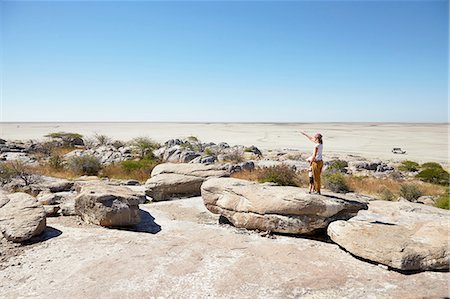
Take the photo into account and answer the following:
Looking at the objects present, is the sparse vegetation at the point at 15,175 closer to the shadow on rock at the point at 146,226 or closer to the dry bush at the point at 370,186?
the shadow on rock at the point at 146,226

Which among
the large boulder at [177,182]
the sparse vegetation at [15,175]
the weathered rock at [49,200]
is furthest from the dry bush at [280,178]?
the sparse vegetation at [15,175]

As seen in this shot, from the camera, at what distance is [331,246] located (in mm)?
8164

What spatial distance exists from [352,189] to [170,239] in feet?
37.7

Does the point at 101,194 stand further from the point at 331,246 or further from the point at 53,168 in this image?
the point at 53,168

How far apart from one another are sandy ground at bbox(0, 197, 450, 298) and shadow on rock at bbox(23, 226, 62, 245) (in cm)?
3

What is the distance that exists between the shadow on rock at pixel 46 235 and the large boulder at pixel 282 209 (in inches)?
183

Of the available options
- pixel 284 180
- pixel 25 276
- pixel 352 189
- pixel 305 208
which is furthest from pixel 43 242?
pixel 352 189

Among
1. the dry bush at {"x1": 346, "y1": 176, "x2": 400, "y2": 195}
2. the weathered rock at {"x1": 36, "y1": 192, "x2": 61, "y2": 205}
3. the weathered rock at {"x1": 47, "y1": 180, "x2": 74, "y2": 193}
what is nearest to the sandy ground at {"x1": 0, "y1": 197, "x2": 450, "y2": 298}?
the weathered rock at {"x1": 36, "y1": 192, "x2": 61, "y2": 205}

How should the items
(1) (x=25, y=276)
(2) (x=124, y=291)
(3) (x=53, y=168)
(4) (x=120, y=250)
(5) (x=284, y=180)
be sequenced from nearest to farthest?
(2) (x=124, y=291), (1) (x=25, y=276), (4) (x=120, y=250), (5) (x=284, y=180), (3) (x=53, y=168)

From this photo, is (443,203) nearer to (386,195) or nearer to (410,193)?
(410,193)

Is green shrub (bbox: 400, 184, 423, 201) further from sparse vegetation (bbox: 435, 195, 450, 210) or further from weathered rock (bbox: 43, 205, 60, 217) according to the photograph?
weathered rock (bbox: 43, 205, 60, 217)

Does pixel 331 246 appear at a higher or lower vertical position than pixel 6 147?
lower

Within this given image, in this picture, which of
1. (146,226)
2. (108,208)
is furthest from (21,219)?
(146,226)

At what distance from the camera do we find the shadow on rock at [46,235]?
26.1ft
